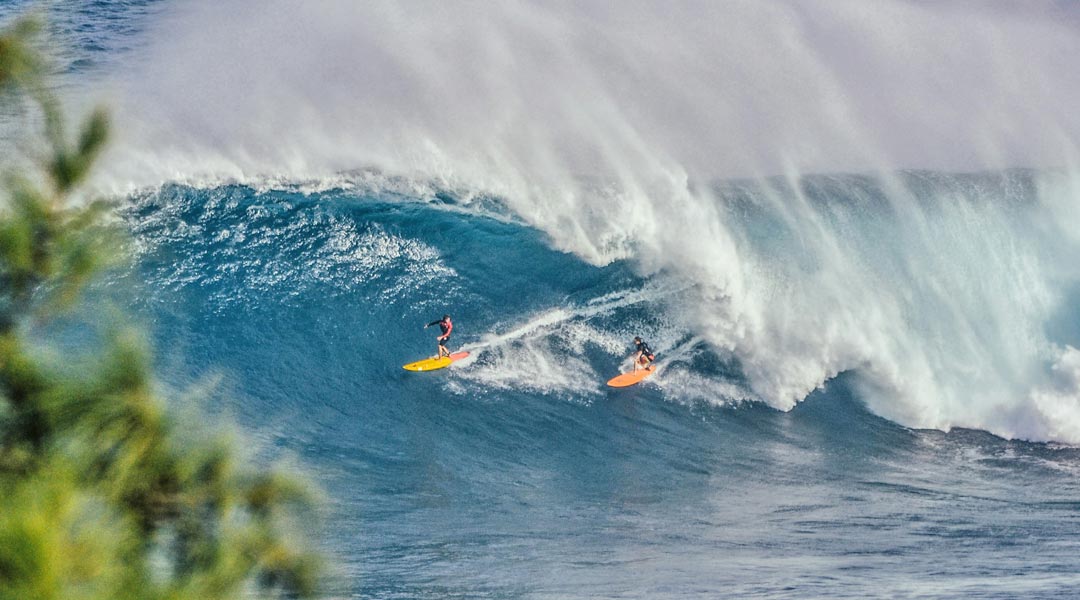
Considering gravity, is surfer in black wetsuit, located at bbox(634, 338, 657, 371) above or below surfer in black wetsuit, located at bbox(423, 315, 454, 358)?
above

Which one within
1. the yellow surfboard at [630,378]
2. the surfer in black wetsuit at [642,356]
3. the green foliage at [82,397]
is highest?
the green foliage at [82,397]

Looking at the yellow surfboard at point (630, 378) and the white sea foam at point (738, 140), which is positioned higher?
the white sea foam at point (738, 140)

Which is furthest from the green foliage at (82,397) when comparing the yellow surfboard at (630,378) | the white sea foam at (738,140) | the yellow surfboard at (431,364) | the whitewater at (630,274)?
the white sea foam at (738,140)

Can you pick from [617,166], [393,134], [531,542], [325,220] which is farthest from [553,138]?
[531,542]

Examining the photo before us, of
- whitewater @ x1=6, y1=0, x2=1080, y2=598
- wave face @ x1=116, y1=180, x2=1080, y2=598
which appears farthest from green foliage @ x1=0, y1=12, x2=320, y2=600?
wave face @ x1=116, y1=180, x2=1080, y2=598

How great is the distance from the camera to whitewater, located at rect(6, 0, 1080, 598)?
1193 cm

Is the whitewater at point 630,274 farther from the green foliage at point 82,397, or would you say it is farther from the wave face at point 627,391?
the green foliage at point 82,397

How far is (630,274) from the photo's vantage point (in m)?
17.2

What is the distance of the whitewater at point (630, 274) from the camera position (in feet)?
39.1

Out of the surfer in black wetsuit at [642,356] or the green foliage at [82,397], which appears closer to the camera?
the green foliage at [82,397]

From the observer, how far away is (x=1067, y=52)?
22875 millimetres

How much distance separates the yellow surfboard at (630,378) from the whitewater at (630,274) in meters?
0.14

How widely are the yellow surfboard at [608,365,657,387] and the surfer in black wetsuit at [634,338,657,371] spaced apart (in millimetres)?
64

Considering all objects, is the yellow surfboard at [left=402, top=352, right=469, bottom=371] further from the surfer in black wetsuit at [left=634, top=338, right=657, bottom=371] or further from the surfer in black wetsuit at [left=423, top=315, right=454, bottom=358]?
the surfer in black wetsuit at [left=634, top=338, right=657, bottom=371]
